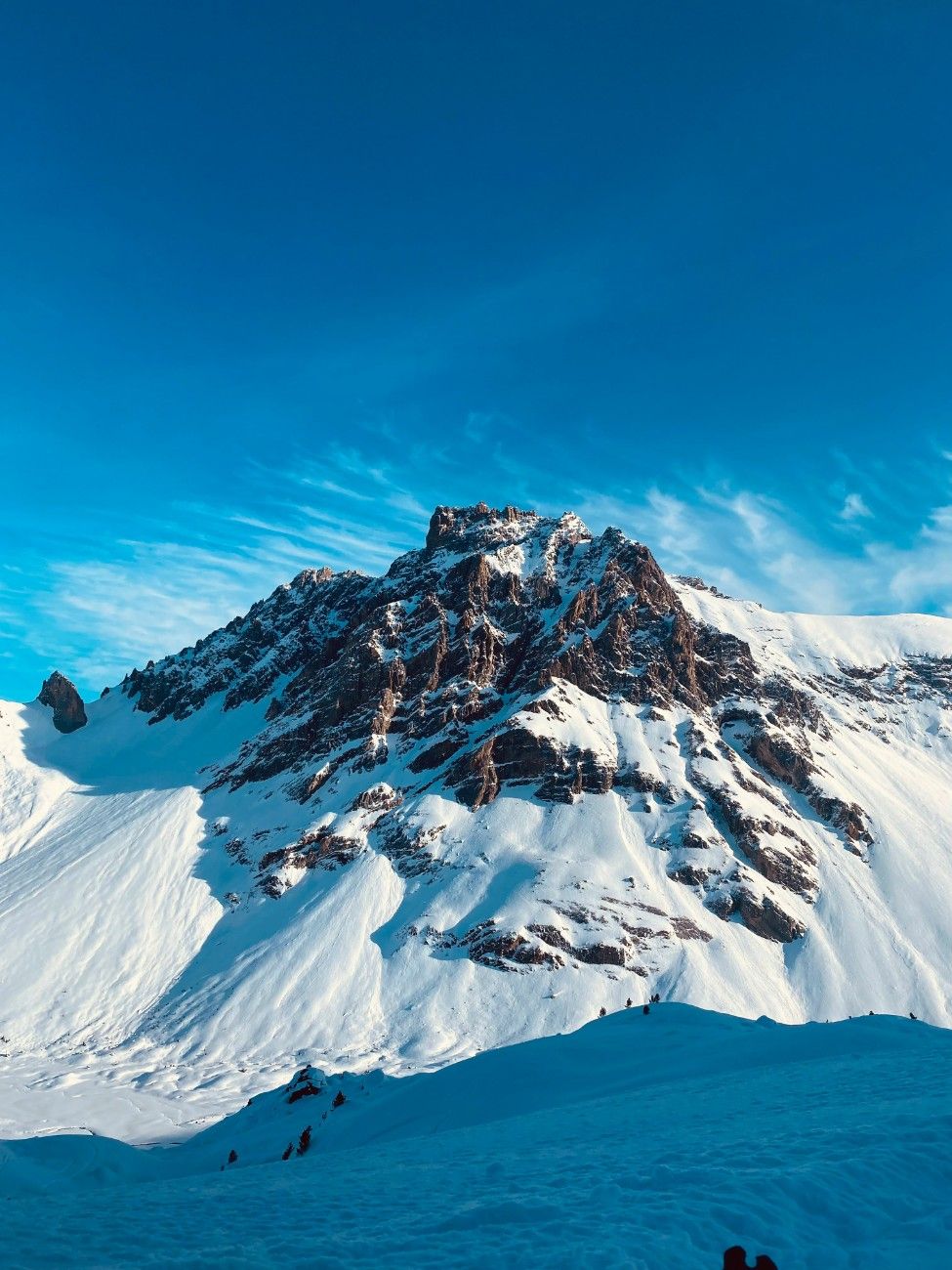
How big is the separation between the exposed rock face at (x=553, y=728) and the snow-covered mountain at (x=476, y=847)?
469 millimetres

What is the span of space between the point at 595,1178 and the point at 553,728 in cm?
10482

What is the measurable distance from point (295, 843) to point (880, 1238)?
10316 cm

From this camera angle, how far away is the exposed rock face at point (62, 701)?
187125mm

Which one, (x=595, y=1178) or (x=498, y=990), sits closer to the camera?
(x=595, y=1178)

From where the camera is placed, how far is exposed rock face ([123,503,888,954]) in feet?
335

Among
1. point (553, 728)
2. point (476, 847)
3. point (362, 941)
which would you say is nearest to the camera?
point (362, 941)

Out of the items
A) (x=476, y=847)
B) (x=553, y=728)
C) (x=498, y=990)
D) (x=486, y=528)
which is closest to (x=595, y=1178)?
(x=498, y=990)

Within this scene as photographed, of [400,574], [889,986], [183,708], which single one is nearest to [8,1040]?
[889,986]

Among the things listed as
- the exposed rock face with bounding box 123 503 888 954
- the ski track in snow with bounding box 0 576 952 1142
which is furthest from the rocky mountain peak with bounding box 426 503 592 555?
the ski track in snow with bounding box 0 576 952 1142

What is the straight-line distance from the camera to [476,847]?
335 ft

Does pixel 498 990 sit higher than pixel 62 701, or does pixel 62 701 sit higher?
pixel 62 701

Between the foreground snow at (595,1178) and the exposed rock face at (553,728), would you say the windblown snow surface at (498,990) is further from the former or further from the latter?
the exposed rock face at (553,728)

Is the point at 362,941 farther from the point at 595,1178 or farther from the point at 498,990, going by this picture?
the point at 595,1178

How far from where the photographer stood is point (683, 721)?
128 meters
